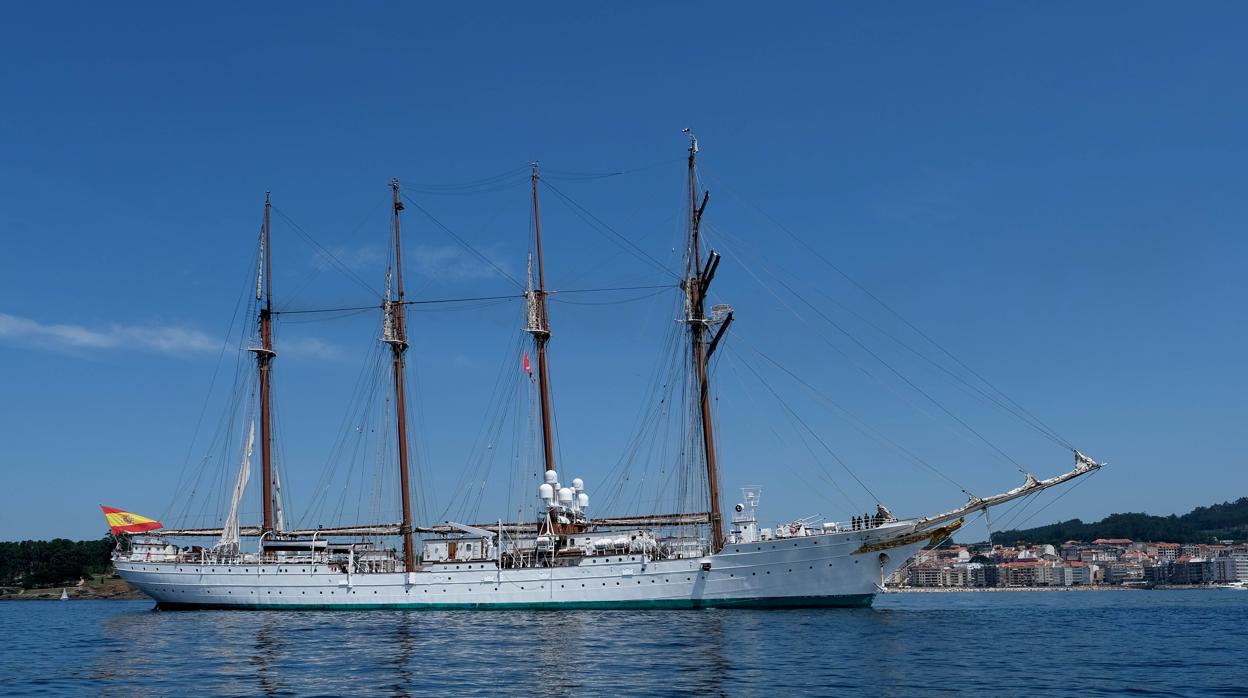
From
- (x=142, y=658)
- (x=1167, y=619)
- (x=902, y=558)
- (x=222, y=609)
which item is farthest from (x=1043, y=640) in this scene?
(x=222, y=609)

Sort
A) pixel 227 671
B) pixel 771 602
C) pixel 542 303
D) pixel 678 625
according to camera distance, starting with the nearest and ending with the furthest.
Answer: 1. pixel 227 671
2. pixel 678 625
3. pixel 771 602
4. pixel 542 303

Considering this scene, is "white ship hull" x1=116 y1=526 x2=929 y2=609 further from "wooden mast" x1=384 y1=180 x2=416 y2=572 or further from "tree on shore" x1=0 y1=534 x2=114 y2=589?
"tree on shore" x1=0 y1=534 x2=114 y2=589

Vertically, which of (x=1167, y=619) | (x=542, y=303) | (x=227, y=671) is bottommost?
(x=1167, y=619)

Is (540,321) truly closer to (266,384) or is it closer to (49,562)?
(266,384)

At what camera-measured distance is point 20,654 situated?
1699 inches

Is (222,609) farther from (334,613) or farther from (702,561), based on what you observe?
(702,561)

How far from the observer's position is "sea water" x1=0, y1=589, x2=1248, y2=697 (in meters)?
28.9

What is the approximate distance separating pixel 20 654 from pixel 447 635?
1826cm

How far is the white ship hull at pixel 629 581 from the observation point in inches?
2226

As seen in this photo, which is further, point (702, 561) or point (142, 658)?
point (702, 561)

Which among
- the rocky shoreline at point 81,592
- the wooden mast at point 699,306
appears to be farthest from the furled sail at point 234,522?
the rocky shoreline at point 81,592

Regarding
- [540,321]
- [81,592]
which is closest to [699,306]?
[540,321]

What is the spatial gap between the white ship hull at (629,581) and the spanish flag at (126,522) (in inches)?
506

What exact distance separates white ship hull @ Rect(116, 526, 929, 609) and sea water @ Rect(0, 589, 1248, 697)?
185 centimetres
